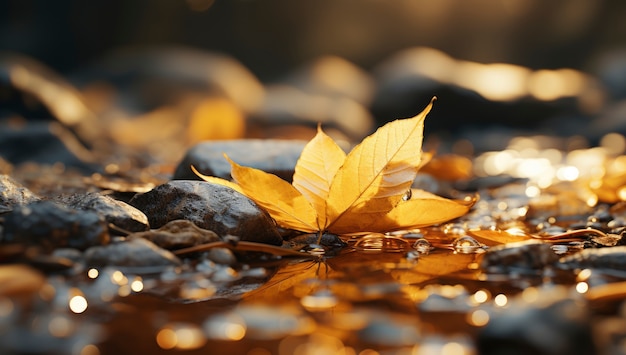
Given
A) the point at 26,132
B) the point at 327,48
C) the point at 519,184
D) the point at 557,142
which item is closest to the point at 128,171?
the point at 26,132

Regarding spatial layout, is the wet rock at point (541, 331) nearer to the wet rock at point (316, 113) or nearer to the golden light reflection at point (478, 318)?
the golden light reflection at point (478, 318)

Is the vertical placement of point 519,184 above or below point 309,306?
above

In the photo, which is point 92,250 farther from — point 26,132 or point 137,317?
point 26,132

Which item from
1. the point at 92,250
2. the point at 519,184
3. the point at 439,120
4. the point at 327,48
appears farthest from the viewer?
the point at 327,48

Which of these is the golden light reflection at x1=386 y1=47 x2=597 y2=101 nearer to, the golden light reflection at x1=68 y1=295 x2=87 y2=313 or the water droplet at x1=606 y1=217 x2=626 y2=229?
the water droplet at x1=606 y1=217 x2=626 y2=229

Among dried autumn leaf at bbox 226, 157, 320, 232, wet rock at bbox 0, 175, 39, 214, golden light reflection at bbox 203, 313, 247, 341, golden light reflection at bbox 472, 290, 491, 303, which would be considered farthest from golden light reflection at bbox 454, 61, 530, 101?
golden light reflection at bbox 203, 313, 247, 341

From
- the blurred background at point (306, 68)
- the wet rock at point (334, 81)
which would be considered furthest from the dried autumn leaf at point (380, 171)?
the wet rock at point (334, 81)
